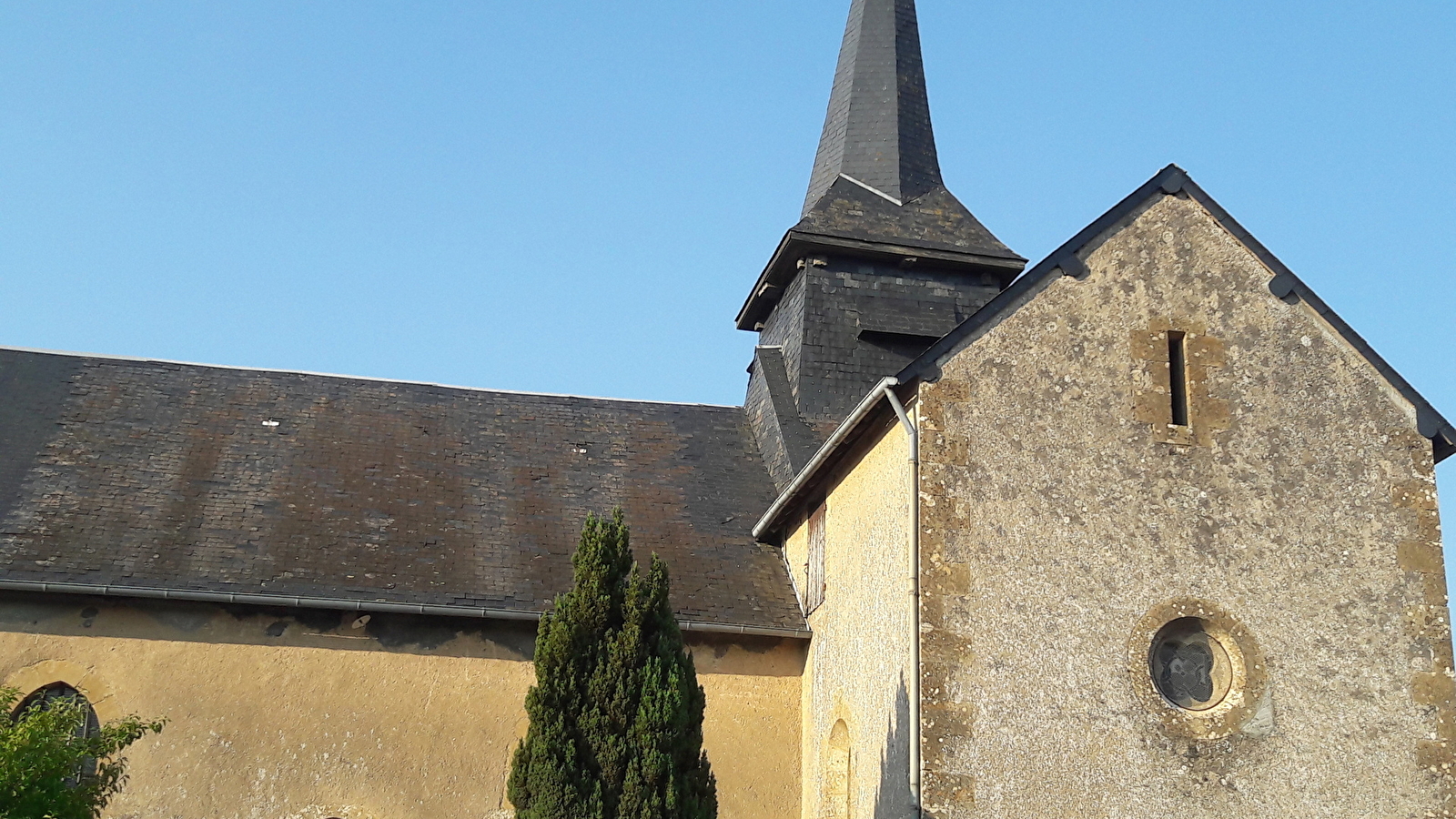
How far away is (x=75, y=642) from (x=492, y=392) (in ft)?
22.2

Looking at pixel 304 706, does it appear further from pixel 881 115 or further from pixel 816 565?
pixel 881 115

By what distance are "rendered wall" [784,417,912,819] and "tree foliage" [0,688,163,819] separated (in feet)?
18.6

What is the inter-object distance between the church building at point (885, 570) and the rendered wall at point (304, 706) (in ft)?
0.11

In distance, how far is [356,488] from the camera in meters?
15.2

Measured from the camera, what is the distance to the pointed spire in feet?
63.6

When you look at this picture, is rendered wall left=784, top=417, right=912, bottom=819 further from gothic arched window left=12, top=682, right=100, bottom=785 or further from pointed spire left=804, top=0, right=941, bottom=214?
pointed spire left=804, top=0, right=941, bottom=214

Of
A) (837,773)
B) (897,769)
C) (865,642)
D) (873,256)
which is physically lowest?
(897,769)

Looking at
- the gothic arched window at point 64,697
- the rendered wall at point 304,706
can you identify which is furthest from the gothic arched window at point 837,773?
the gothic arched window at point 64,697

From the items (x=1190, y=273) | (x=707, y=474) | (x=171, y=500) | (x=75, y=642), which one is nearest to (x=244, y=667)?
(x=75, y=642)

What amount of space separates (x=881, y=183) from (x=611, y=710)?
10.9 metres

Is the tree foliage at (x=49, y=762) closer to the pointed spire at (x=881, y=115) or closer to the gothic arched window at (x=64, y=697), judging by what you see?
the gothic arched window at (x=64, y=697)

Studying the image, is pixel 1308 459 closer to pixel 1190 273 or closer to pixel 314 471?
pixel 1190 273

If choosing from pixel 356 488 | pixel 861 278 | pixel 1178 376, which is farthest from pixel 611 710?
pixel 861 278

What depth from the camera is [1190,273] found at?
12.0m
